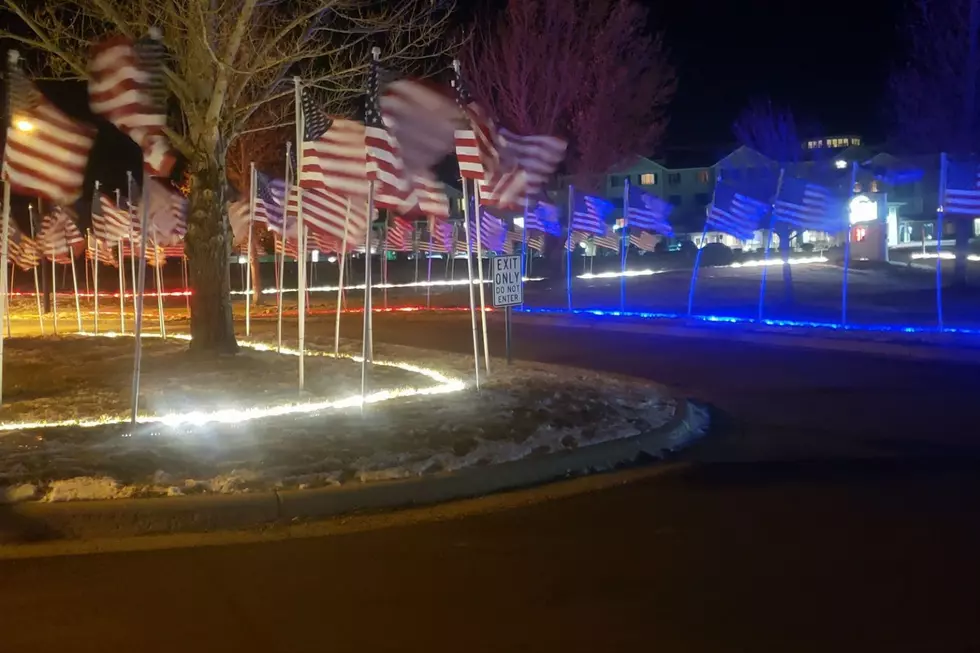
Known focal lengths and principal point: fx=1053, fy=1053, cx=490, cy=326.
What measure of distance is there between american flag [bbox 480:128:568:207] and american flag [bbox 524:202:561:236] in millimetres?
13550

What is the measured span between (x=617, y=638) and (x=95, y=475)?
15.9 ft

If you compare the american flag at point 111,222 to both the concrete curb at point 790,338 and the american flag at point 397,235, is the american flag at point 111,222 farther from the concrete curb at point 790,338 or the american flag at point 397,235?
the american flag at point 397,235

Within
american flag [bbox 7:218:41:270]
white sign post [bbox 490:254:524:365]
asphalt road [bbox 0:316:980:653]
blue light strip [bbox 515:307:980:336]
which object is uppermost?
american flag [bbox 7:218:41:270]

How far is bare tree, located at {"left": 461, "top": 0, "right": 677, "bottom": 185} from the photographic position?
40.6 metres

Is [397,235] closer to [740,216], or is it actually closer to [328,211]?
[740,216]

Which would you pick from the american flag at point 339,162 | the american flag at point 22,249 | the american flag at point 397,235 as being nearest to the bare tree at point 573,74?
the american flag at point 397,235

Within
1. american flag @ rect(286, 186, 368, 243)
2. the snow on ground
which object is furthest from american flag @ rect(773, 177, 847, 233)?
the snow on ground

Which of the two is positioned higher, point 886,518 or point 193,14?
point 193,14

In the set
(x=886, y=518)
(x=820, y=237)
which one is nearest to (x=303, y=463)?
(x=886, y=518)

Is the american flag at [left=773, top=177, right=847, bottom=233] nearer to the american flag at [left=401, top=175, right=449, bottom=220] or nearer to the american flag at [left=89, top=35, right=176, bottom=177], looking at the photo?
the american flag at [left=401, top=175, right=449, bottom=220]

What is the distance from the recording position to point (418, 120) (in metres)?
12.1

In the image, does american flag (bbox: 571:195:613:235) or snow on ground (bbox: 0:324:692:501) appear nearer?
snow on ground (bbox: 0:324:692:501)

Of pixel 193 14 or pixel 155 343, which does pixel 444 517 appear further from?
pixel 155 343

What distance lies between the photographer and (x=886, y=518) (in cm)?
773
